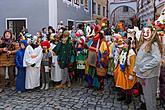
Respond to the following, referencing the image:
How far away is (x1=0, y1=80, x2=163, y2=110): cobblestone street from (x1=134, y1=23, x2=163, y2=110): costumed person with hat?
1091 mm

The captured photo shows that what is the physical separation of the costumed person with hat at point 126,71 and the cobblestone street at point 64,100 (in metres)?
0.36

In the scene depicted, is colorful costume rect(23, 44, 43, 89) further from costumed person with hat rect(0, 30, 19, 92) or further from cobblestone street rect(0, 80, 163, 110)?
costumed person with hat rect(0, 30, 19, 92)

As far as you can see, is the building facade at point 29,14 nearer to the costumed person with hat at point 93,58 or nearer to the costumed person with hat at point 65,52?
the costumed person with hat at point 65,52

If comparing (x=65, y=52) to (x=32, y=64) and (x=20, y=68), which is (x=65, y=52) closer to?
(x=32, y=64)

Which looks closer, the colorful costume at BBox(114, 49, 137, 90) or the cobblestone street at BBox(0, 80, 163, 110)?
the colorful costume at BBox(114, 49, 137, 90)

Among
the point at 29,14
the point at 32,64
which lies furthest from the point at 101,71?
the point at 29,14

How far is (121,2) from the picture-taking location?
37094 mm

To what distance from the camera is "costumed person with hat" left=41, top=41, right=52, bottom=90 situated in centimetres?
756

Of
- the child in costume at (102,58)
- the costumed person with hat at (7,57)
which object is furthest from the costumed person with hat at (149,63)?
the costumed person with hat at (7,57)

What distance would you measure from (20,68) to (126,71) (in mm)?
2870

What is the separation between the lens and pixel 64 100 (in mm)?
6406

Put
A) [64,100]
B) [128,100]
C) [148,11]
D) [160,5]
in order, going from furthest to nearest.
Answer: [148,11] → [160,5] → [64,100] → [128,100]

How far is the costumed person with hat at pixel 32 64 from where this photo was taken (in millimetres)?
7117

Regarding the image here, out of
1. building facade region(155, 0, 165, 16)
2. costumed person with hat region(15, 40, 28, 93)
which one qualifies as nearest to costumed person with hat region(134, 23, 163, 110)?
costumed person with hat region(15, 40, 28, 93)
